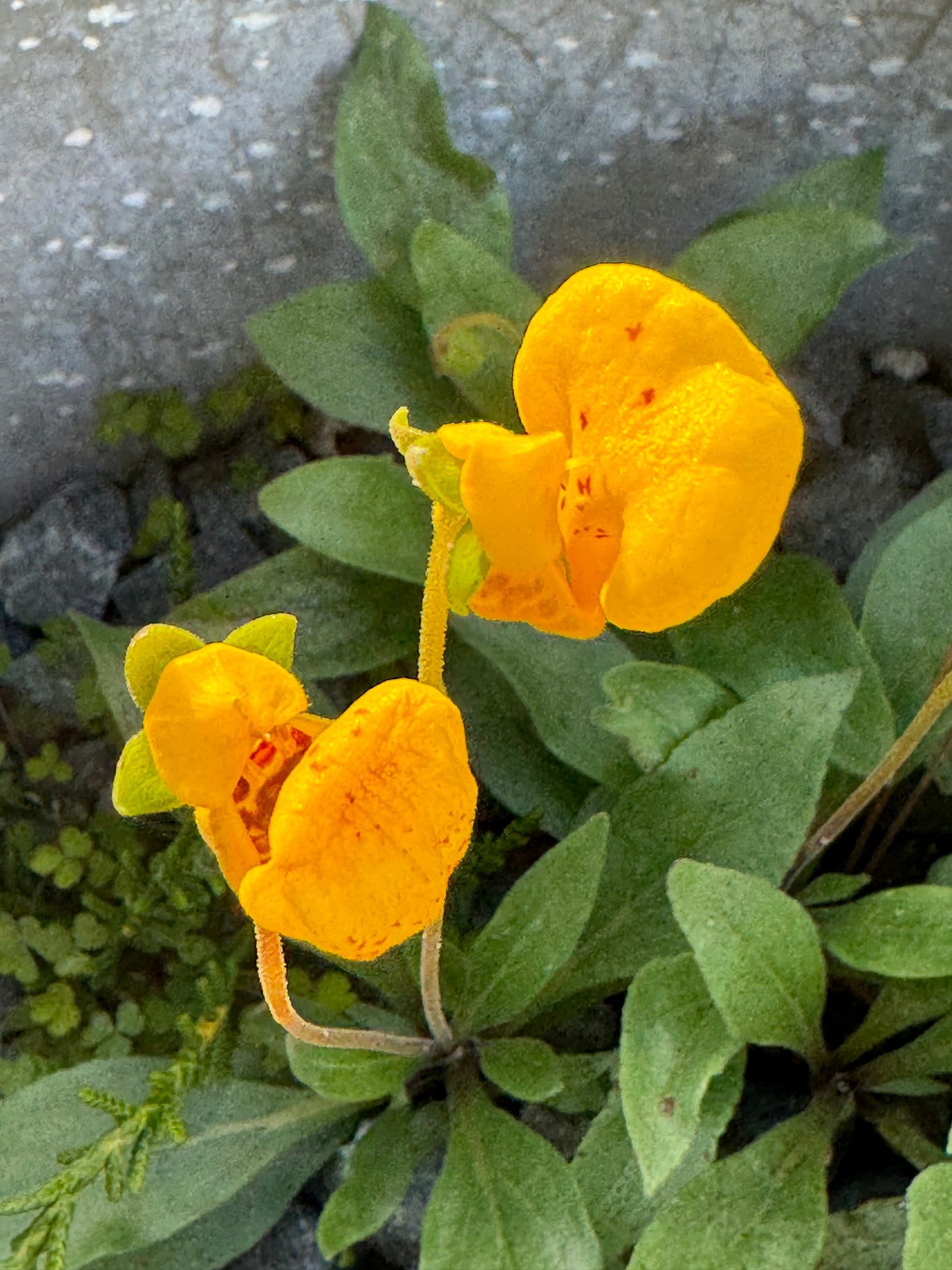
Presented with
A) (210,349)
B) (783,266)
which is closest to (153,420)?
(210,349)

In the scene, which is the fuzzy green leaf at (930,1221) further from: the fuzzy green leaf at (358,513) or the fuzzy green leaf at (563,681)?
the fuzzy green leaf at (358,513)

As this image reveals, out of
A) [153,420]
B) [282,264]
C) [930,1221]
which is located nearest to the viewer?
[930,1221]

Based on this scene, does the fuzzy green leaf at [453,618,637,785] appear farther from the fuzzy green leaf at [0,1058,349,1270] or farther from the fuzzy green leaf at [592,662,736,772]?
the fuzzy green leaf at [0,1058,349,1270]

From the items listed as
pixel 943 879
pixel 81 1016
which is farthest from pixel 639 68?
pixel 81 1016

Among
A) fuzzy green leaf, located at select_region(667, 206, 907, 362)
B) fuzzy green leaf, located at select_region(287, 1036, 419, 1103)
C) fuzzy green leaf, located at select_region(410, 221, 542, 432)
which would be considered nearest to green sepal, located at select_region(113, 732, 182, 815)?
fuzzy green leaf, located at select_region(287, 1036, 419, 1103)

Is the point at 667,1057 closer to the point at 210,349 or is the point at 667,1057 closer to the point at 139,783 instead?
the point at 139,783
